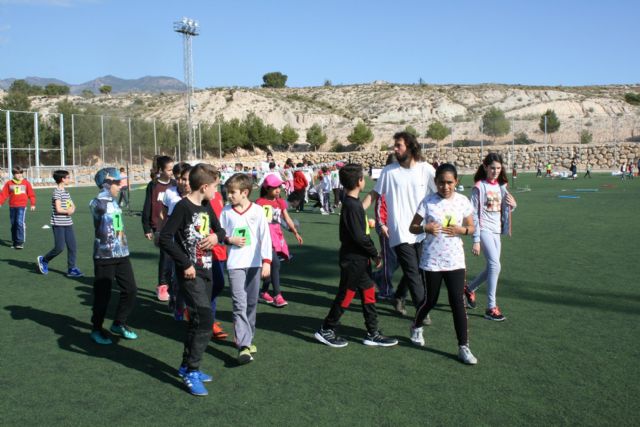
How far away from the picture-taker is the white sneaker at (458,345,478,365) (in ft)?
16.2

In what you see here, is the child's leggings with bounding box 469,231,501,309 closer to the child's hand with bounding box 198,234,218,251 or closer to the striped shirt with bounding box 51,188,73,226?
the child's hand with bounding box 198,234,218,251

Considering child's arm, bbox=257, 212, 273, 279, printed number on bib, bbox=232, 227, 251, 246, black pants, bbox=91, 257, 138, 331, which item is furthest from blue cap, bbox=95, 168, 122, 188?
child's arm, bbox=257, 212, 273, 279

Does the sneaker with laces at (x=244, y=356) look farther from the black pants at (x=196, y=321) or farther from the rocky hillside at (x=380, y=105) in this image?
the rocky hillside at (x=380, y=105)

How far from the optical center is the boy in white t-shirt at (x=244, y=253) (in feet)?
16.7

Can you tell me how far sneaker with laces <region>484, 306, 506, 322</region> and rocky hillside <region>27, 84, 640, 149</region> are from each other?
6512cm

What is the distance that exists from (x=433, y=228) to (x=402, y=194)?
1.04 metres

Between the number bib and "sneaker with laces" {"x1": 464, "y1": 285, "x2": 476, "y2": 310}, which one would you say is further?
"sneaker with laces" {"x1": 464, "y1": 285, "x2": 476, "y2": 310}

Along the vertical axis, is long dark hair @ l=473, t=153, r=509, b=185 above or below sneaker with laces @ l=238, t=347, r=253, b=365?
above

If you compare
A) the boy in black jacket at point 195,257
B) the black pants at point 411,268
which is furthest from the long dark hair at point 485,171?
the boy in black jacket at point 195,257

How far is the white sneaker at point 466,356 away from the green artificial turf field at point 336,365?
6 cm

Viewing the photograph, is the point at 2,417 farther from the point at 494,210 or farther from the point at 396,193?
the point at 494,210

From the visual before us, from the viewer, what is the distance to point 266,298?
730cm

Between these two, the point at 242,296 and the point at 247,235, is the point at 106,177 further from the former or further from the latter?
the point at 242,296

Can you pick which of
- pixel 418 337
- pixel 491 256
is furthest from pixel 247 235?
pixel 491 256
